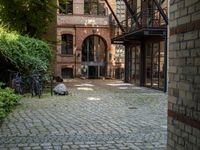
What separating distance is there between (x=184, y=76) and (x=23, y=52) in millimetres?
14791

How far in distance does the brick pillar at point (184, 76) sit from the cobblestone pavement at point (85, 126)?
2.19m

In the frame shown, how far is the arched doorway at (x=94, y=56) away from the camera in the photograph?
47188 millimetres

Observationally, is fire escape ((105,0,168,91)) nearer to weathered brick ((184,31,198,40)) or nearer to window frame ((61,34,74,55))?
window frame ((61,34,74,55))

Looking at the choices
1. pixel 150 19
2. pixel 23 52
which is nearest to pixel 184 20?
pixel 23 52

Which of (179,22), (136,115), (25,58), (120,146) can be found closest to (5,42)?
(25,58)

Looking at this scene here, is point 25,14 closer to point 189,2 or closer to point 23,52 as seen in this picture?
point 23,52

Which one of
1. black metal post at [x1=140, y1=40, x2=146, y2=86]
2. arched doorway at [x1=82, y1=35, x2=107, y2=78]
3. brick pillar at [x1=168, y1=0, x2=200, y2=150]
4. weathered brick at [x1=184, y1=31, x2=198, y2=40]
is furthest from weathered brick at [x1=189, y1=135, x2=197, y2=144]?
arched doorway at [x1=82, y1=35, x2=107, y2=78]

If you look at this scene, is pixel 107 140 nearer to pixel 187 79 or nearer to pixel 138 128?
pixel 138 128

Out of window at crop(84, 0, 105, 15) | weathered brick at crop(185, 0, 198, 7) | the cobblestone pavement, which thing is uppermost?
window at crop(84, 0, 105, 15)

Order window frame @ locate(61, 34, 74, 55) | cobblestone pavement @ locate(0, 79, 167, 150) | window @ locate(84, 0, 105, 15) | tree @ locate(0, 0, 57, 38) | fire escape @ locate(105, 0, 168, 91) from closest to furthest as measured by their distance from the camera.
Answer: cobblestone pavement @ locate(0, 79, 167, 150), fire escape @ locate(105, 0, 168, 91), tree @ locate(0, 0, 57, 38), window frame @ locate(61, 34, 74, 55), window @ locate(84, 0, 105, 15)

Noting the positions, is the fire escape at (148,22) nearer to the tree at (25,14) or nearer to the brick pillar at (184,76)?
the tree at (25,14)

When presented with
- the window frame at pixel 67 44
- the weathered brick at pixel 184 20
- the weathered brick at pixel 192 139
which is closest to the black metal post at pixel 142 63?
the window frame at pixel 67 44

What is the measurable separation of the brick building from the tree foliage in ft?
73.6

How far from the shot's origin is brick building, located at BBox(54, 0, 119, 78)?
46.6 m
